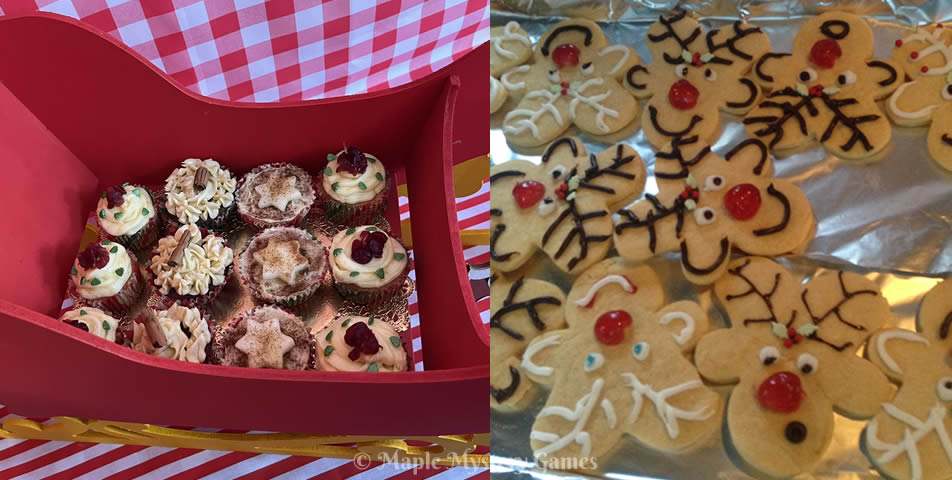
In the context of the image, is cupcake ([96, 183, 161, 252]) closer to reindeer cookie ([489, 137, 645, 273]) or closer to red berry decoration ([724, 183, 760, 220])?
reindeer cookie ([489, 137, 645, 273])

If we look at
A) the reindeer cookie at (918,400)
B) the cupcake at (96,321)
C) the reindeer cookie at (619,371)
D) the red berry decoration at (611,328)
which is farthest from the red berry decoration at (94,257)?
the reindeer cookie at (918,400)

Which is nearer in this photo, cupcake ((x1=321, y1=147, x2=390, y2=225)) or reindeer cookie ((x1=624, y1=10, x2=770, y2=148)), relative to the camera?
reindeer cookie ((x1=624, y1=10, x2=770, y2=148))

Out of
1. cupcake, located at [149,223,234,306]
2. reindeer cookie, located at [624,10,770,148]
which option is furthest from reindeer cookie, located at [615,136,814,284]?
cupcake, located at [149,223,234,306]

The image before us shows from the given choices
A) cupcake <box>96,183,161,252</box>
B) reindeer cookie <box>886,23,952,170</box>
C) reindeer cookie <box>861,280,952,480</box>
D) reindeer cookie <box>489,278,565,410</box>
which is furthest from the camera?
cupcake <box>96,183,161,252</box>

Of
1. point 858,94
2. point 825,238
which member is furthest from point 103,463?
point 858,94

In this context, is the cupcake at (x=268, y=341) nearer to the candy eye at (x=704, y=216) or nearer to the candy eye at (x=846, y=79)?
the candy eye at (x=704, y=216)

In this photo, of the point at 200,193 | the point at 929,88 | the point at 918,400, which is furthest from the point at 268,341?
the point at 929,88

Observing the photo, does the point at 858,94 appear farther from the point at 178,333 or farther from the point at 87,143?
the point at 87,143
